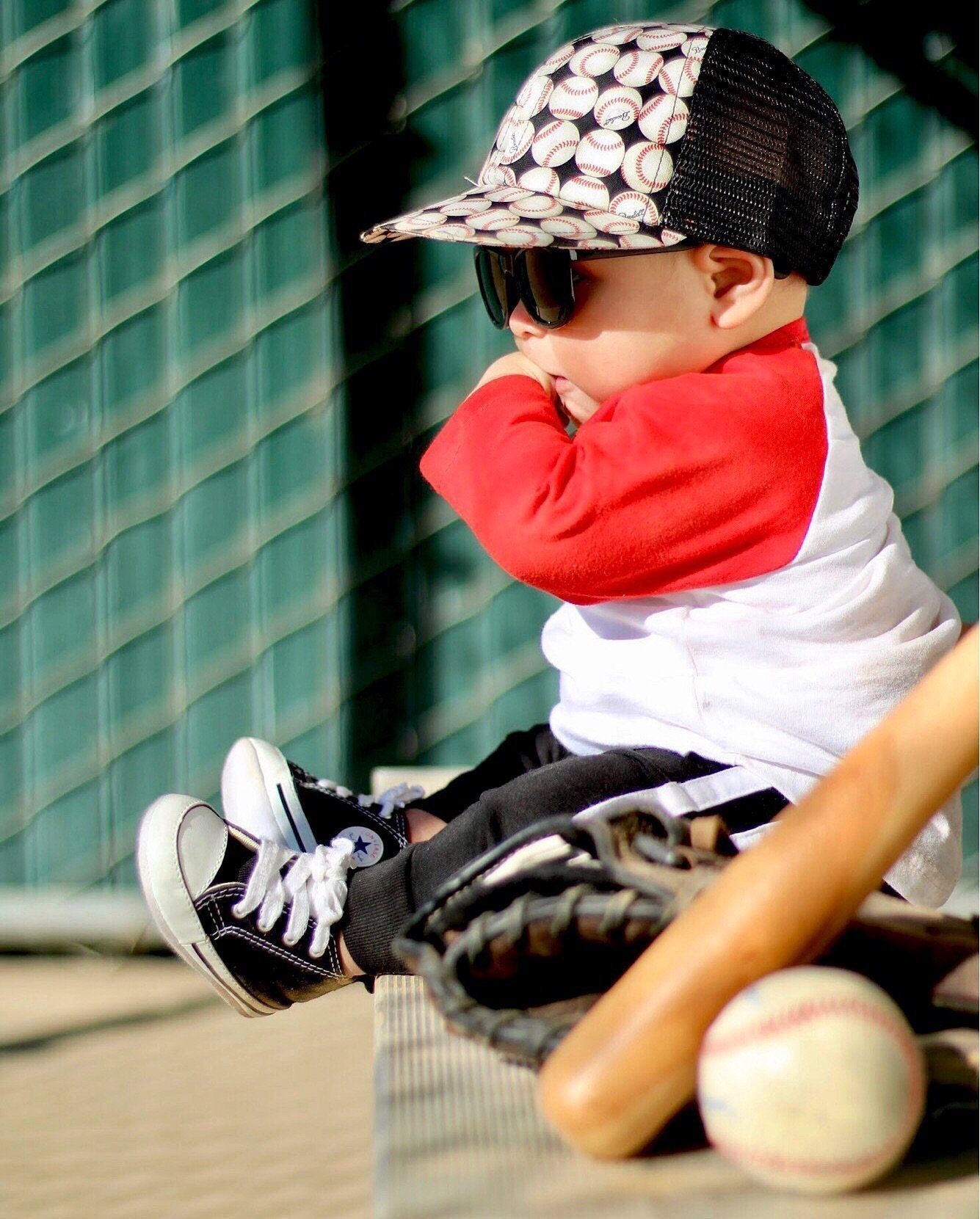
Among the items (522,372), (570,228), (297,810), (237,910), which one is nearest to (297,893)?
(237,910)

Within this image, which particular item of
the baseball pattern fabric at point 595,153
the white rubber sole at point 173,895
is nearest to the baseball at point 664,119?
the baseball pattern fabric at point 595,153

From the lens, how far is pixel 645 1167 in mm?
776

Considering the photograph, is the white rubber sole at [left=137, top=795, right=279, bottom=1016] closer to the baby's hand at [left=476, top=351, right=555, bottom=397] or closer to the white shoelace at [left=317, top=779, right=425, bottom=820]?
the white shoelace at [left=317, top=779, right=425, bottom=820]

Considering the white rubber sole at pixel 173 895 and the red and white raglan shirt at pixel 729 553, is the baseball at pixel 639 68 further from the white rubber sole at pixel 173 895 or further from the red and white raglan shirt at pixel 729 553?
the white rubber sole at pixel 173 895

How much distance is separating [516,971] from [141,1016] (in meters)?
1.77

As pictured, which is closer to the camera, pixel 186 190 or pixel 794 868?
pixel 794 868

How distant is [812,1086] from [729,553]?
70cm

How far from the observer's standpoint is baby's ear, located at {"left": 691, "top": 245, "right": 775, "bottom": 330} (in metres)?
1.40

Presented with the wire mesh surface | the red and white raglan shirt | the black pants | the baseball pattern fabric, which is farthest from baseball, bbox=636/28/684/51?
the wire mesh surface

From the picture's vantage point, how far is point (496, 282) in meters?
1.46

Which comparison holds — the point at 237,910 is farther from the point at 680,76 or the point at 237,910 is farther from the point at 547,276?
the point at 680,76

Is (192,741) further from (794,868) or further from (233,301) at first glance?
(794,868)

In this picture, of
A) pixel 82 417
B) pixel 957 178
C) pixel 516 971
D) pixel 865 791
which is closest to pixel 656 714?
pixel 516 971

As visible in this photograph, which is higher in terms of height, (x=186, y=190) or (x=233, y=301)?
(x=186, y=190)
